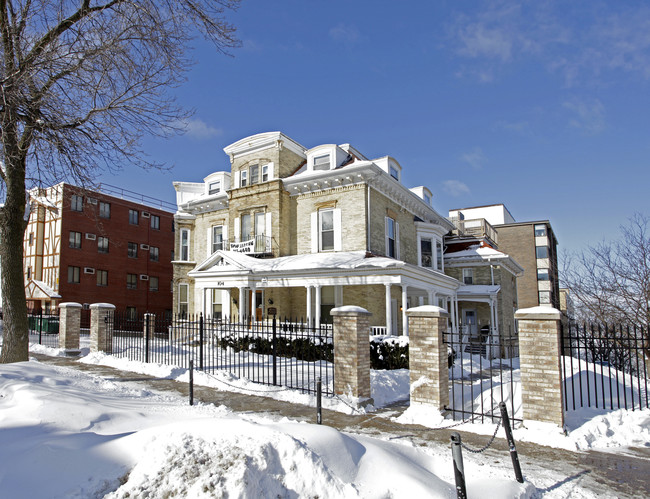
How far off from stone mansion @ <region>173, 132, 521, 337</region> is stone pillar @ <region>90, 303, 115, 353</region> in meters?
4.66

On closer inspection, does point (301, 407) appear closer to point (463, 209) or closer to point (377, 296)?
point (377, 296)

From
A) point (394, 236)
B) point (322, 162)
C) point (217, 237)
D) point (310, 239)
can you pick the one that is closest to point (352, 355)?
point (310, 239)

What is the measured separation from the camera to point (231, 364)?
1305 cm

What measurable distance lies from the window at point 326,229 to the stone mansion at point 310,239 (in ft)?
0.17

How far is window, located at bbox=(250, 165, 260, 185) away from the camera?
23.3 m

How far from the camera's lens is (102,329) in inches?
623

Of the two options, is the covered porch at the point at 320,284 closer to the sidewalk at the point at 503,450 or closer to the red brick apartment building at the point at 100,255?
the sidewalk at the point at 503,450

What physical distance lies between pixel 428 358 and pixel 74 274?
112 ft

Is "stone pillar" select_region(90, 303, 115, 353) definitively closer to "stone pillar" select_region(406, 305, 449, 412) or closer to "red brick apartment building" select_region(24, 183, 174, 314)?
"stone pillar" select_region(406, 305, 449, 412)

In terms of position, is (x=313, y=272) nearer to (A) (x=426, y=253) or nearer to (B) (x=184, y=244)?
(A) (x=426, y=253)

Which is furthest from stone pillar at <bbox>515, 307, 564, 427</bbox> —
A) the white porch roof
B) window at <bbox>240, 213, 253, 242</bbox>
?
window at <bbox>240, 213, 253, 242</bbox>

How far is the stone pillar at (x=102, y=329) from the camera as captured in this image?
621 inches

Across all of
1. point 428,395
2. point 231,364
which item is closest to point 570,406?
point 428,395

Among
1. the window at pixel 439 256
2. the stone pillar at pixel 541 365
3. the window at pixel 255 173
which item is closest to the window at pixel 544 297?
the window at pixel 439 256
